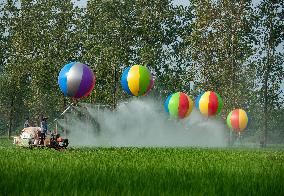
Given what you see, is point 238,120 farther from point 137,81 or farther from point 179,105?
point 137,81

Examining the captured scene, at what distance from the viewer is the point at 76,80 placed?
68.2ft

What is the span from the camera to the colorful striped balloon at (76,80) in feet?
68.4

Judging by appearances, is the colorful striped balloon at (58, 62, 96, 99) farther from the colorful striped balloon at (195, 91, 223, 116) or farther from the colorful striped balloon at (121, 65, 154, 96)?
the colorful striped balloon at (195, 91, 223, 116)

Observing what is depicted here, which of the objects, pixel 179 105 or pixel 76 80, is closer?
pixel 76 80

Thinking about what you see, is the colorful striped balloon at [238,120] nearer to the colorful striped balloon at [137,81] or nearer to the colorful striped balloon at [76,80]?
the colorful striped balloon at [137,81]

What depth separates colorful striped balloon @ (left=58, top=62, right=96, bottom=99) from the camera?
2084 centimetres

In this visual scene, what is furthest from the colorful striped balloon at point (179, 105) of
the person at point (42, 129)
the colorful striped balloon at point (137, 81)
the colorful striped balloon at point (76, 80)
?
the person at point (42, 129)

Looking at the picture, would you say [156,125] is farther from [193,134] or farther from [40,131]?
[40,131]

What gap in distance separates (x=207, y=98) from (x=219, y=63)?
48.7 feet

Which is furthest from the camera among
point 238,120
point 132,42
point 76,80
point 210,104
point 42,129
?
point 132,42

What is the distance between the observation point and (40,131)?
20406mm

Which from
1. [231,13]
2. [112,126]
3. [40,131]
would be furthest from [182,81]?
[40,131]

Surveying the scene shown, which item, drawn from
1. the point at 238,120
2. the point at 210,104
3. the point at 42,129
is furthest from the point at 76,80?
the point at 238,120

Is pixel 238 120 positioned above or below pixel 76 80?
below
